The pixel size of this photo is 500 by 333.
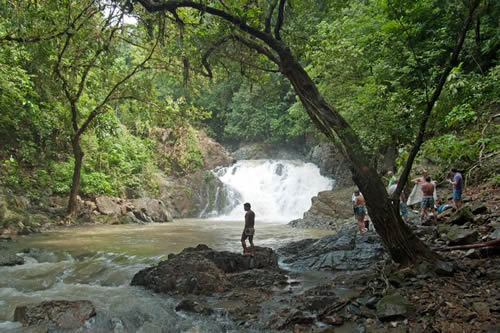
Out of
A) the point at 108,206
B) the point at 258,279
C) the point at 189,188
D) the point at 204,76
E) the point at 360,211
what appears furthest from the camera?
the point at 189,188

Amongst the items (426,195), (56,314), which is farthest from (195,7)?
(426,195)

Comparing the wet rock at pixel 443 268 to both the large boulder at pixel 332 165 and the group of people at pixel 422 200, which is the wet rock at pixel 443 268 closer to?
the group of people at pixel 422 200

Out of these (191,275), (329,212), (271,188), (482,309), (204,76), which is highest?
(204,76)

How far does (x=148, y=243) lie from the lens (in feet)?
33.2

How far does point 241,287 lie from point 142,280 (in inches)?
73.1

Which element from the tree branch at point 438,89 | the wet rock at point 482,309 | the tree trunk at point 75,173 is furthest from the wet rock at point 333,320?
the tree trunk at point 75,173

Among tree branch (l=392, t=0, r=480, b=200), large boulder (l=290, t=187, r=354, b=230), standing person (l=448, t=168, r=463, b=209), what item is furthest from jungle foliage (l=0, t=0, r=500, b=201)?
large boulder (l=290, t=187, r=354, b=230)

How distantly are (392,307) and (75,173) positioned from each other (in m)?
13.1

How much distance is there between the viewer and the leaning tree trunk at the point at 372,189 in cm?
484

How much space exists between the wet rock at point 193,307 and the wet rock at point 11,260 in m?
4.69

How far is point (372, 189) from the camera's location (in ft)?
16.1

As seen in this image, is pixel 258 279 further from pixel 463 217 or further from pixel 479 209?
pixel 479 209

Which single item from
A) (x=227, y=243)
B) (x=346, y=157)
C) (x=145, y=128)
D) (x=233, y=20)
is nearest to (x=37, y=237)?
(x=227, y=243)

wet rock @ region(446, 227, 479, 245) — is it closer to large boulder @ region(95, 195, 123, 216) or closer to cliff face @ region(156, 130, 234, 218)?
large boulder @ region(95, 195, 123, 216)
